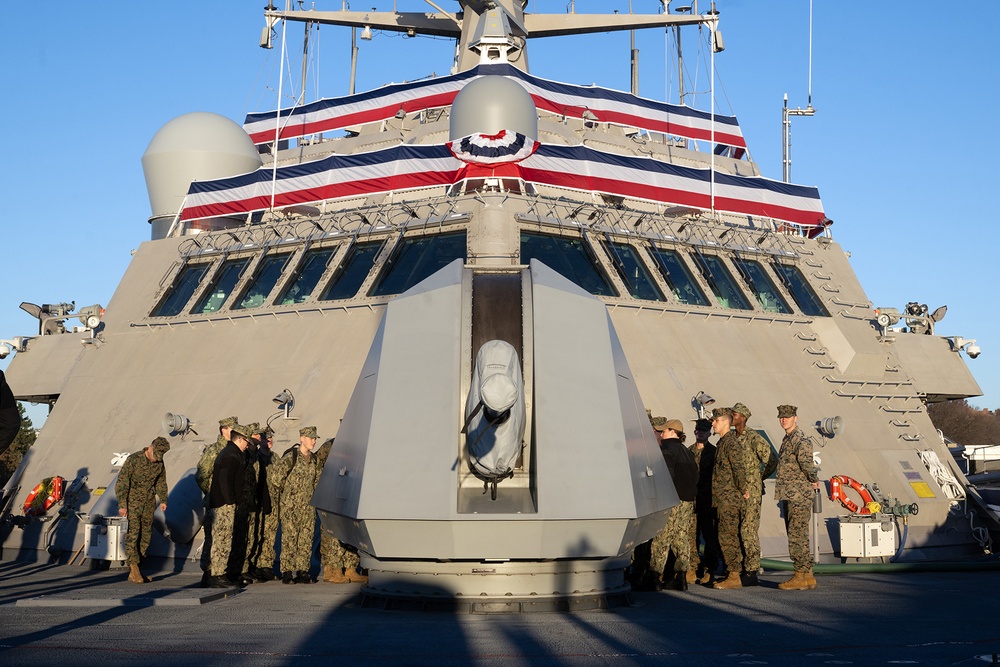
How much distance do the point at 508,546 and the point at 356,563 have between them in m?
3.81

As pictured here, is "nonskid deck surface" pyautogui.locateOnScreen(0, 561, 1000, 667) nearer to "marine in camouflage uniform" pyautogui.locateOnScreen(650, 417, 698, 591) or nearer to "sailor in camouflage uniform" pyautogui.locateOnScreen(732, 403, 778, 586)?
"marine in camouflage uniform" pyautogui.locateOnScreen(650, 417, 698, 591)

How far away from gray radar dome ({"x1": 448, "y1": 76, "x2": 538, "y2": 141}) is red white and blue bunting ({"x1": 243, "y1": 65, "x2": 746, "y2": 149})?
313 centimetres

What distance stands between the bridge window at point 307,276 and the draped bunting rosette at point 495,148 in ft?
8.12

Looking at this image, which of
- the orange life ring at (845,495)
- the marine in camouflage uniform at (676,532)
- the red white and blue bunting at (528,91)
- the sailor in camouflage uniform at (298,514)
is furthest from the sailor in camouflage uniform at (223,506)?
the red white and blue bunting at (528,91)

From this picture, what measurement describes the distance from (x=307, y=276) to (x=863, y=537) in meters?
8.61

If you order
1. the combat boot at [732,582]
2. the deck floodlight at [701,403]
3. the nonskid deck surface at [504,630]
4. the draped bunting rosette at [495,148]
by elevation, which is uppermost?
the draped bunting rosette at [495,148]

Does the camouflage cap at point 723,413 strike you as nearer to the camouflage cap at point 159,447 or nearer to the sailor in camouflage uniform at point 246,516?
the sailor in camouflage uniform at point 246,516

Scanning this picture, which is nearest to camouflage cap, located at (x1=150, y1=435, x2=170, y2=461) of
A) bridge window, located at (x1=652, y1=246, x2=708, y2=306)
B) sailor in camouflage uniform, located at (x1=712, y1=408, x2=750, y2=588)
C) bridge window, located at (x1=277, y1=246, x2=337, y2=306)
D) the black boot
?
bridge window, located at (x1=277, y1=246, x2=337, y2=306)

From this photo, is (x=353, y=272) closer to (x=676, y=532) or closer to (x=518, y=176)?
(x=518, y=176)

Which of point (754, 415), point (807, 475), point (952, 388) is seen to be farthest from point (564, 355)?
point (952, 388)

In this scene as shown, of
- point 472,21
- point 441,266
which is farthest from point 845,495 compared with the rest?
point 472,21

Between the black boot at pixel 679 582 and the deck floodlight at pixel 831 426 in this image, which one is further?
the deck floodlight at pixel 831 426

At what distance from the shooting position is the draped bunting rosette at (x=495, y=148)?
16.5 m

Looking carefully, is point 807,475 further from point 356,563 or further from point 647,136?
point 647,136
